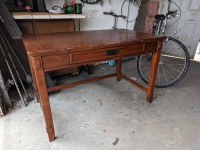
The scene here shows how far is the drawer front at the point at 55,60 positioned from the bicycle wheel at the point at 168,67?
1487 millimetres

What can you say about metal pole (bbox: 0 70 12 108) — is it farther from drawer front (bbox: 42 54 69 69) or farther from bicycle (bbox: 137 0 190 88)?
bicycle (bbox: 137 0 190 88)

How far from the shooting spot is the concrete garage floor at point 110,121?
126 cm

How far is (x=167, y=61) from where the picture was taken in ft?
11.1

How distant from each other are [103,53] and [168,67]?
7.53ft

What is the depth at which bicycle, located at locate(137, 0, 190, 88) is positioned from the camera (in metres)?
2.06

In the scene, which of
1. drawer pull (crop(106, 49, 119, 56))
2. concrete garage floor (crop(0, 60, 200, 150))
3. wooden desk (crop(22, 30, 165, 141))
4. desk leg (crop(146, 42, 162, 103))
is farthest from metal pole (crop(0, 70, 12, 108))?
desk leg (crop(146, 42, 162, 103))

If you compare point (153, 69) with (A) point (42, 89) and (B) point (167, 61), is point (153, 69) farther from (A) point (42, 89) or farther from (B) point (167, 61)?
(B) point (167, 61)

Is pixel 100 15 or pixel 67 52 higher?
pixel 100 15

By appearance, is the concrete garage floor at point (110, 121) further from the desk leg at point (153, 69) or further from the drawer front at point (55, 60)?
the drawer front at point (55, 60)

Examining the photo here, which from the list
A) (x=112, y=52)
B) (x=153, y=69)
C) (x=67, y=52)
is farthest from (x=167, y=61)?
(x=67, y=52)

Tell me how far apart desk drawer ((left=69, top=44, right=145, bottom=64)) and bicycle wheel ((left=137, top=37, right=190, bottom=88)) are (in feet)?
3.17

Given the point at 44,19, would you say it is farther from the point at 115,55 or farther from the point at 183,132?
the point at 183,132

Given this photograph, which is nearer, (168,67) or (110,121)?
(110,121)

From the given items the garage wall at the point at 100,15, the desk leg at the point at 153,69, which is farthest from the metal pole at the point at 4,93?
the desk leg at the point at 153,69
